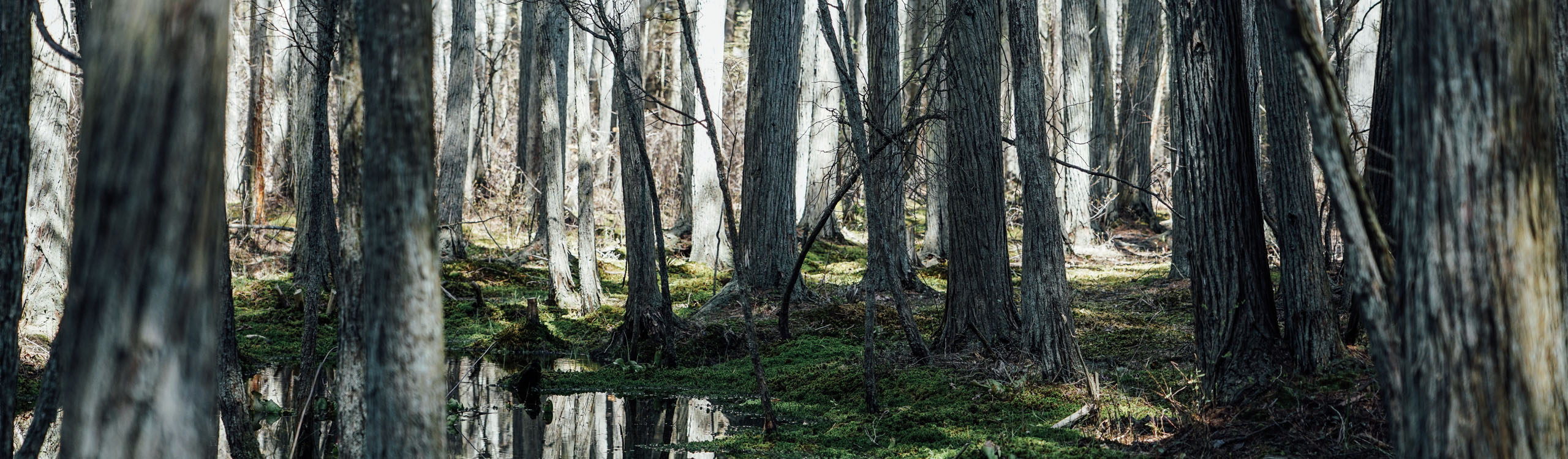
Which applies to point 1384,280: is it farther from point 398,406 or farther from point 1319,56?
point 398,406

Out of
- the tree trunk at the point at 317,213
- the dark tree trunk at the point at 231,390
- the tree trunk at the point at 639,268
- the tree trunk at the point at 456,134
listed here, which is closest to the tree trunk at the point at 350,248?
the tree trunk at the point at 317,213

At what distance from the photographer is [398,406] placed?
301 centimetres

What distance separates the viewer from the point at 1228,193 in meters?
5.07

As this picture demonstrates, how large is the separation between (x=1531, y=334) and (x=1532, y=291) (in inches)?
5.0

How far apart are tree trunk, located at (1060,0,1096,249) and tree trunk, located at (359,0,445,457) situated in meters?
A: 13.9

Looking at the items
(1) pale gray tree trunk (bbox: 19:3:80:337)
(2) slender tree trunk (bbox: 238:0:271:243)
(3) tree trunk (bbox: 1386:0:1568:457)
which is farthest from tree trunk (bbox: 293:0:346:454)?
(2) slender tree trunk (bbox: 238:0:271:243)

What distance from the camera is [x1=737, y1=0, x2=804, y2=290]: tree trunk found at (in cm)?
1163

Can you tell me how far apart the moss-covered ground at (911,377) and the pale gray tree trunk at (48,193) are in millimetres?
1578

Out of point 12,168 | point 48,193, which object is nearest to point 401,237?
point 12,168

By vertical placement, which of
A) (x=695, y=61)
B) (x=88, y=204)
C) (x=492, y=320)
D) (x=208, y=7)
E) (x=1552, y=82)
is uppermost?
(x=695, y=61)

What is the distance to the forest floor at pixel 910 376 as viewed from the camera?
4.77 meters

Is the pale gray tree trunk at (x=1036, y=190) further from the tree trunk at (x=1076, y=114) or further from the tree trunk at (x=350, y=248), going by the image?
the tree trunk at (x=1076, y=114)

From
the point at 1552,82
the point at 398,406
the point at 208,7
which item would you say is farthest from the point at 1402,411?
the point at 208,7

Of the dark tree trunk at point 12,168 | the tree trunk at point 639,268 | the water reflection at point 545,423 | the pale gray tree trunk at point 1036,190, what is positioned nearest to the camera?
the dark tree trunk at point 12,168
